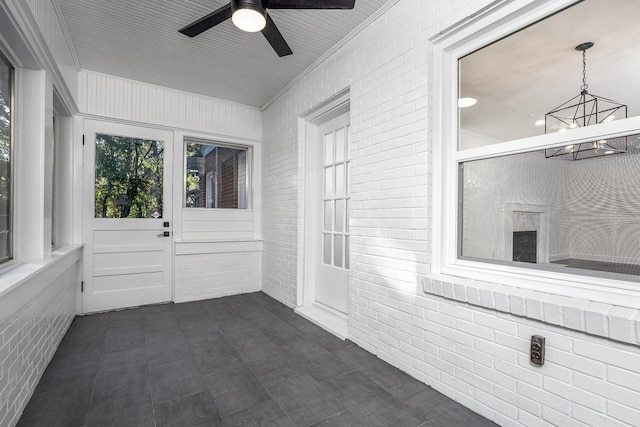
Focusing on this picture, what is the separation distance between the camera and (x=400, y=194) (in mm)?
2281

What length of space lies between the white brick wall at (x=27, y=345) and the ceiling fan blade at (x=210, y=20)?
1911 millimetres

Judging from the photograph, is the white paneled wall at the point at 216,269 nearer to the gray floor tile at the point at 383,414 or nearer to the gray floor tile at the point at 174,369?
the gray floor tile at the point at 174,369

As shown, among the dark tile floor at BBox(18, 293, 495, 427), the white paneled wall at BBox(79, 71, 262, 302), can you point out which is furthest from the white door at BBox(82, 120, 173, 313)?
the dark tile floor at BBox(18, 293, 495, 427)

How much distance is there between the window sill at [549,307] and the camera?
126 centimetres

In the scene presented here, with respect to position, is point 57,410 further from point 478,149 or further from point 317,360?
point 478,149

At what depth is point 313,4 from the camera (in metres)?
1.90

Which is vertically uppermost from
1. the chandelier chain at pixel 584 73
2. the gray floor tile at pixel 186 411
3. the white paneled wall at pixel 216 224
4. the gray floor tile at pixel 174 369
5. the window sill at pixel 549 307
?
the chandelier chain at pixel 584 73

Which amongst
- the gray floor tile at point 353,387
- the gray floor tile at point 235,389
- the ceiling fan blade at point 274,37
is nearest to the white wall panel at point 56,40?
the ceiling fan blade at point 274,37

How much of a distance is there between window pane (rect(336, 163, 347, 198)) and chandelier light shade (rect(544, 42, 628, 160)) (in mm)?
1853

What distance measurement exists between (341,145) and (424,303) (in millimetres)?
1851

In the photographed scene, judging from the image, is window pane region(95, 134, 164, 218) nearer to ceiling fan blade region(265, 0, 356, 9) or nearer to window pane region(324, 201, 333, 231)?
window pane region(324, 201, 333, 231)

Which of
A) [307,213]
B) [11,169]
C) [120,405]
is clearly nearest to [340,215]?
[307,213]

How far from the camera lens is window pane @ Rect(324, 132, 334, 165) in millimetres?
3473

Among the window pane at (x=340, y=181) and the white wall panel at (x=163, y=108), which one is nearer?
the window pane at (x=340, y=181)
